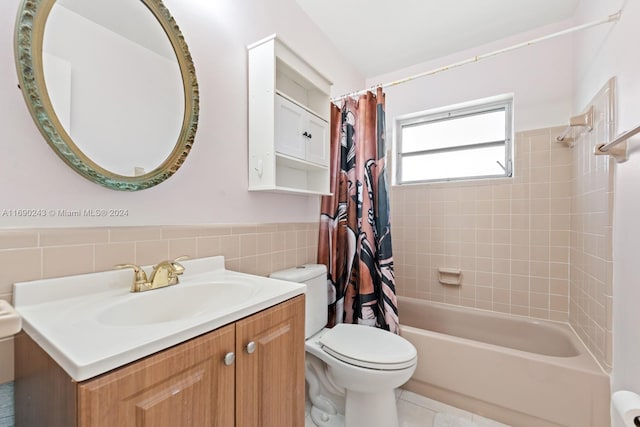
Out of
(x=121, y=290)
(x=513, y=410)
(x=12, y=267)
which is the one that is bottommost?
(x=513, y=410)

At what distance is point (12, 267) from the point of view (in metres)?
0.72

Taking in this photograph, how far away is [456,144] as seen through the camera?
2.36 metres

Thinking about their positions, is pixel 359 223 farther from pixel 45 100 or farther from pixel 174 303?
pixel 45 100

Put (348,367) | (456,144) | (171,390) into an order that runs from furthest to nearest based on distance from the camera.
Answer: (456,144) < (348,367) < (171,390)

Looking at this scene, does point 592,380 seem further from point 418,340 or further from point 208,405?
point 208,405

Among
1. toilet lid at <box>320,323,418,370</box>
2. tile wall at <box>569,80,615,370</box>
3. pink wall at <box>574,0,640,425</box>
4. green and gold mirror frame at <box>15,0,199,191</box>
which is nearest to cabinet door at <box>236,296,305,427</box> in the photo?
toilet lid at <box>320,323,418,370</box>

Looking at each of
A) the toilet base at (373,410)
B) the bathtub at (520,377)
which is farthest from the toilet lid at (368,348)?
the bathtub at (520,377)

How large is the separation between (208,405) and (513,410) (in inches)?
65.3

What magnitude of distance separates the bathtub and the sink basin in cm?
123

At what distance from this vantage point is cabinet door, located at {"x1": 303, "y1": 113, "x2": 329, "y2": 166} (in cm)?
159

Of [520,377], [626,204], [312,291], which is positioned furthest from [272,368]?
[626,204]

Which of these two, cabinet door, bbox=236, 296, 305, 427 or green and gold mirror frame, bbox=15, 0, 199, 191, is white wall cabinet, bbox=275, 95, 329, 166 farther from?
cabinet door, bbox=236, 296, 305, 427

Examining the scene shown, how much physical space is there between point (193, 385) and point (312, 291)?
3.24ft

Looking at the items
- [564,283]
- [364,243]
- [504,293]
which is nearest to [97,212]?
[364,243]
